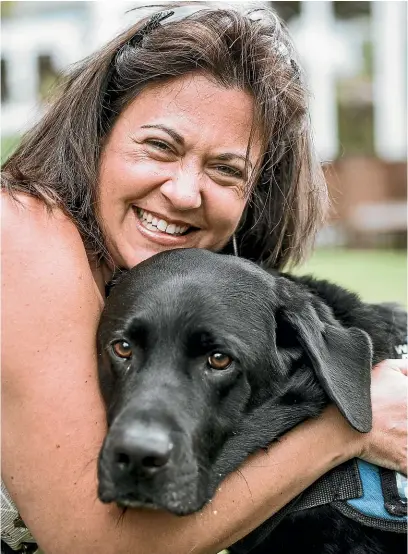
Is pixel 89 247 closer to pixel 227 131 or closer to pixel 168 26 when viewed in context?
pixel 227 131

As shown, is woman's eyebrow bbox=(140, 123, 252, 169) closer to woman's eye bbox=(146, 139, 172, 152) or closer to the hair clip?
woman's eye bbox=(146, 139, 172, 152)

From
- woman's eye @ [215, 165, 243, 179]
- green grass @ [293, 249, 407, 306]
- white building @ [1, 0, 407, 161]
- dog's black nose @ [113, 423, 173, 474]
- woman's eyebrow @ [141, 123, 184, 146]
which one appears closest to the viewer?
dog's black nose @ [113, 423, 173, 474]

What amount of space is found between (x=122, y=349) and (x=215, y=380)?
12.1 inches

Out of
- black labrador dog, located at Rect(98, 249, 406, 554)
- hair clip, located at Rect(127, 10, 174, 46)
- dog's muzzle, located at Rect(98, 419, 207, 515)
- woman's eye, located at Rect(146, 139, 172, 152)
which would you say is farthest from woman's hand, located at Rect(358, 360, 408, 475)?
hair clip, located at Rect(127, 10, 174, 46)

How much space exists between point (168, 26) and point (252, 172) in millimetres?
644

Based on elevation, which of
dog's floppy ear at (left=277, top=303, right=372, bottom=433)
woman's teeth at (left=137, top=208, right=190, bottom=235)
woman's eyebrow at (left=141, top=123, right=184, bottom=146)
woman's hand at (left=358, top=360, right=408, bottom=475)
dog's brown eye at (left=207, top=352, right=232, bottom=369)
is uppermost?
woman's eyebrow at (left=141, top=123, right=184, bottom=146)

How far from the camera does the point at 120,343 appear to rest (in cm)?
249

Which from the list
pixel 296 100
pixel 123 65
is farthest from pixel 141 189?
pixel 296 100

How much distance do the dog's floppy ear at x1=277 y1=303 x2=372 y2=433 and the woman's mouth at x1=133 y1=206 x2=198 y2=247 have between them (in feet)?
1.99

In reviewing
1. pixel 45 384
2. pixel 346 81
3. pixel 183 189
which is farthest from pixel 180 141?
pixel 346 81

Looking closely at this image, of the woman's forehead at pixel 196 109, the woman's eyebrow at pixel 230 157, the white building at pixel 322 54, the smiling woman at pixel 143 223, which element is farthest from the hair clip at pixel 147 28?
the white building at pixel 322 54

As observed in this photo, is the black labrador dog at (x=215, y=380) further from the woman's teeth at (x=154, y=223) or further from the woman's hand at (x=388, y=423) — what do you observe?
the woman's teeth at (x=154, y=223)

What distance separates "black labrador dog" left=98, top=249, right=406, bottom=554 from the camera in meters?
2.17

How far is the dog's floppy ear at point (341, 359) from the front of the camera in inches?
97.3
